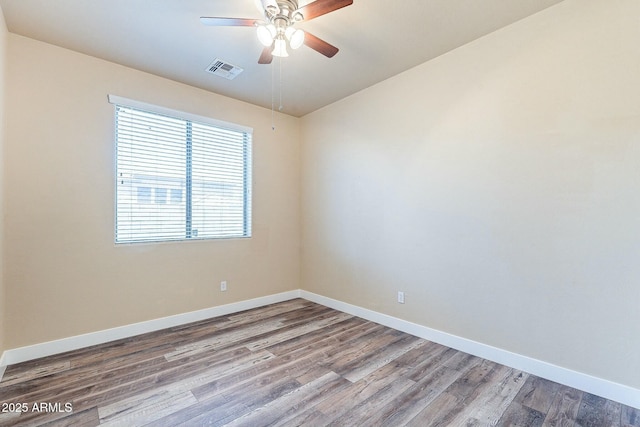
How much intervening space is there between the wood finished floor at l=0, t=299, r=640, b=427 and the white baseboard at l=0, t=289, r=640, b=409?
0.21ft

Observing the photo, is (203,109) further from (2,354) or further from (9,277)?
(2,354)

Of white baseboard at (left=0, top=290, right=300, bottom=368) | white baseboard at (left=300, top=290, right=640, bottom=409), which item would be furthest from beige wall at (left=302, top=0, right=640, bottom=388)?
white baseboard at (left=0, top=290, right=300, bottom=368)

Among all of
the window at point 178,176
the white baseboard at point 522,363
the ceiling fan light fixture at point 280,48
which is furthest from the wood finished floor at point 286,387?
the ceiling fan light fixture at point 280,48

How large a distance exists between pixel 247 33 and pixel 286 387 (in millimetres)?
2842

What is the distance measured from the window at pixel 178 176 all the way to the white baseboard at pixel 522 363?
2.23 m

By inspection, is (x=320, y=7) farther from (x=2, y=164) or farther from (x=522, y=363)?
(x=522, y=363)

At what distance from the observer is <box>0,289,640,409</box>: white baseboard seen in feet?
6.72

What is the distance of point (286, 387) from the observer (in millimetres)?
2146

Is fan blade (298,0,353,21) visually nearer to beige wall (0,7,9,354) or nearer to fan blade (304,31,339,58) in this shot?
fan blade (304,31,339,58)

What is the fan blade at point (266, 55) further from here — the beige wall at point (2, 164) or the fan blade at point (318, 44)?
the beige wall at point (2, 164)

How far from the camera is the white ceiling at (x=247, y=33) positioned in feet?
7.14

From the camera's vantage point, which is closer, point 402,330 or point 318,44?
point 318,44

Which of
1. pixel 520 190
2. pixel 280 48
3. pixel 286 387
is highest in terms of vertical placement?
pixel 280 48

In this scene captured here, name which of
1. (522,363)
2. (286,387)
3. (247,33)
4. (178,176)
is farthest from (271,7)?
(522,363)
